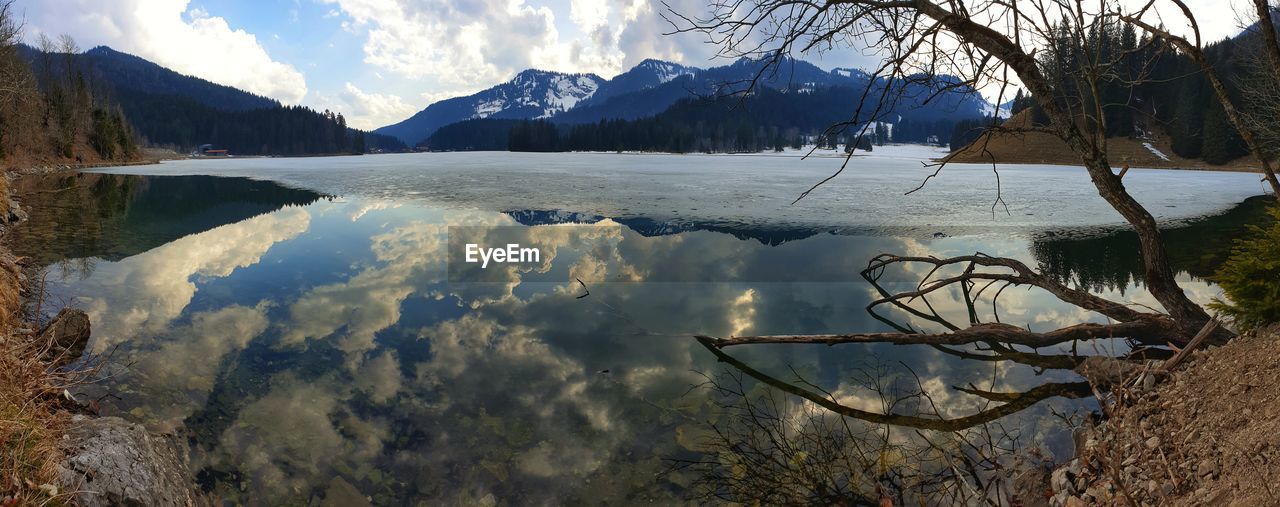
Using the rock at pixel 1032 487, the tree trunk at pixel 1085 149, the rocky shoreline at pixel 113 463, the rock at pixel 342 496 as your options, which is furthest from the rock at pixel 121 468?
the tree trunk at pixel 1085 149

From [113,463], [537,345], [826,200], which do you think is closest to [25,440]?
[113,463]

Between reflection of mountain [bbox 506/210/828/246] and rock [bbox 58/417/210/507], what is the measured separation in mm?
13510

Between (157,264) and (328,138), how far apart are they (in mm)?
184496

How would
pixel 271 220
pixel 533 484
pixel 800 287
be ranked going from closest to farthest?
1. pixel 533 484
2. pixel 800 287
3. pixel 271 220

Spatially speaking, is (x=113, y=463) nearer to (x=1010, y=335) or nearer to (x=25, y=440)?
(x=25, y=440)

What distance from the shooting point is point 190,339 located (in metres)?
9.30

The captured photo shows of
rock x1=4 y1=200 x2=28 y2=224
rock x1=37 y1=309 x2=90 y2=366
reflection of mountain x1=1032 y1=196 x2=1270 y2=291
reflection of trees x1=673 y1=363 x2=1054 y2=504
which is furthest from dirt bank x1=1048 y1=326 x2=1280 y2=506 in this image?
rock x1=4 y1=200 x2=28 y2=224

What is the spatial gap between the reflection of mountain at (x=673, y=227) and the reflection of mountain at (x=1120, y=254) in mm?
6406

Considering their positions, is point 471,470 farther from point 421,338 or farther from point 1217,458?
point 1217,458

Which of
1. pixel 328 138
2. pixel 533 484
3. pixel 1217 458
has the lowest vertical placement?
pixel 533 484

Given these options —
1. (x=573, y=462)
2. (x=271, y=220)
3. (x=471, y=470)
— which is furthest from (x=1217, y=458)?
(x=271, y=220)

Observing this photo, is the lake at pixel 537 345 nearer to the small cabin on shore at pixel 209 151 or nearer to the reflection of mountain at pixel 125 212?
the reflection of mountain at pixel 125 212

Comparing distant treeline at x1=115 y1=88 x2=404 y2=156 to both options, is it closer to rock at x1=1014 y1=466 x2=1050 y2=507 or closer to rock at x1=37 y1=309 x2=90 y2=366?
rock at x1=37 y1=309 x2=90 y2=366

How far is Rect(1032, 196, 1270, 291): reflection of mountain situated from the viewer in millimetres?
13539
